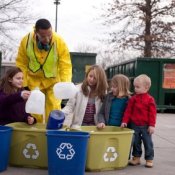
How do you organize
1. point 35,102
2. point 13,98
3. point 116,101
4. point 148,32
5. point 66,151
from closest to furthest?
point 66,151, point 35,102, point 13,98, point 116,101, point 148,32

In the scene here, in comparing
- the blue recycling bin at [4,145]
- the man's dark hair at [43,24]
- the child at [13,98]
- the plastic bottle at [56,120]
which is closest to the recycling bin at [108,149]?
the plastic bottle at [56,120]

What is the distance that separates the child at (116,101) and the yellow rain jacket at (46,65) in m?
0.62

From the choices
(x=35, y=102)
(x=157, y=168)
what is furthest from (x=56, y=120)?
(x=157, y=168)

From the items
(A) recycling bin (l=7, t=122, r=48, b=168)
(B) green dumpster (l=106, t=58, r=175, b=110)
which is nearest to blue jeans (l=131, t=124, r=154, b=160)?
(A) recycling bin (l=7, t=122, r=48, b=168)

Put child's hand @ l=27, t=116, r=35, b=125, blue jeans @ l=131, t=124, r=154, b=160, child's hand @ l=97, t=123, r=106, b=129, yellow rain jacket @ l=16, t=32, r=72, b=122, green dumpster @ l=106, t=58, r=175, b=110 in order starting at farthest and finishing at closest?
green dumpster @ l=106, t=58, r=175, b=110 → yellow rain jacket @ l=16, t=32, r=72, b=122 → blue jeans @ l=131, t=124, r=154, b=160 → child's hand @ l=27, t=116, r=35, b=125 → child's hand @ l=97, t=123, r=106, b=129

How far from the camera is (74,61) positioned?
16234 millimetres

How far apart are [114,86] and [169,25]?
23.2m

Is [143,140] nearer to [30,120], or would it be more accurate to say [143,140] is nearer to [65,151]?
[30,120]

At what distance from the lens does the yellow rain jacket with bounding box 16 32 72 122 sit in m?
6.27

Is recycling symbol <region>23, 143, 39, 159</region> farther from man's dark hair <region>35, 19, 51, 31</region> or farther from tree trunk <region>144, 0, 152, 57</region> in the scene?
tree trunk <region>144, 0, 152, 57</region>

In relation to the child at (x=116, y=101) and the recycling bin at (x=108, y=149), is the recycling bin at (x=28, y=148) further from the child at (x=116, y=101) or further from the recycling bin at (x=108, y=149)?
the child at (x=116, y=101)

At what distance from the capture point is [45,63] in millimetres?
6297

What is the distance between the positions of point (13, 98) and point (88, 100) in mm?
1143

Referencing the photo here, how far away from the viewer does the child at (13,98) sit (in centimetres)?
556
